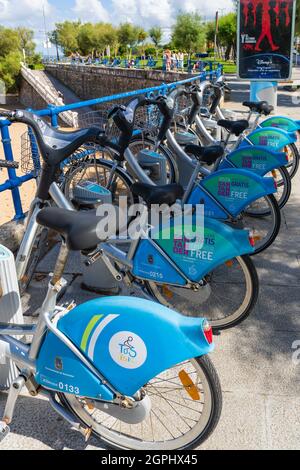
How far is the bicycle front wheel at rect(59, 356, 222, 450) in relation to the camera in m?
1.96

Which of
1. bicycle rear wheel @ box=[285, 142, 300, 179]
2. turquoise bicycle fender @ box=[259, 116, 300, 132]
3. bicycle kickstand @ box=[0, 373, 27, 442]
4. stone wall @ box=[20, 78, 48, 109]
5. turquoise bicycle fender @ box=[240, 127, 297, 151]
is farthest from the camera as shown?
stone wall @ box=[20, 78, 48, 109]

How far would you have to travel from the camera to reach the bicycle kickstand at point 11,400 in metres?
2.06

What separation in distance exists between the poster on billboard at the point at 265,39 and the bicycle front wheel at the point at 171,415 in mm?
9114

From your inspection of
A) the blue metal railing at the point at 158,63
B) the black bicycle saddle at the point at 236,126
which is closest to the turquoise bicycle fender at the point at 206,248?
the black bicycle saddle at the point at 236,126

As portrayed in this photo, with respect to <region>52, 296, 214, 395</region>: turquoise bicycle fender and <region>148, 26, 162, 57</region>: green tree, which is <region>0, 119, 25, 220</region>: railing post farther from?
<region>148, 26, 162, 57</region>: green tree

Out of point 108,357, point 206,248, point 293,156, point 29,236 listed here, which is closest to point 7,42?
point 293,156

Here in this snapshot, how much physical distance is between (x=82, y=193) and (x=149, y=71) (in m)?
34.8

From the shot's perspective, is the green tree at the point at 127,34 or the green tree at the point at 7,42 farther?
the green tree at the point at 127,34

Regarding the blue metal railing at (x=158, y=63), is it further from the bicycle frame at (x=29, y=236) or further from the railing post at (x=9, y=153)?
the bicycle frame at (x=29, y=236)

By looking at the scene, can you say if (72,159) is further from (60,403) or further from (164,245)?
(60,403)

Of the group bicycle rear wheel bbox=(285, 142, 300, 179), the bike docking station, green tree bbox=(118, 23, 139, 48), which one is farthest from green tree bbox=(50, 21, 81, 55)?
bicycle rear wheel bbox=(285, 142, 300, 179)

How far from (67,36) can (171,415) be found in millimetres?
91864

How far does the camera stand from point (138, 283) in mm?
3086

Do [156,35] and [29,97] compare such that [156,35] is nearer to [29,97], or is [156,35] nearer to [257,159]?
[29,97]
